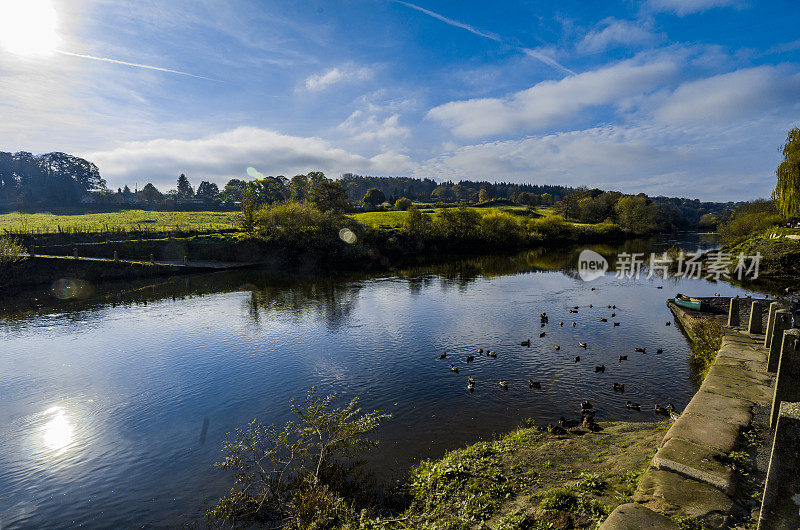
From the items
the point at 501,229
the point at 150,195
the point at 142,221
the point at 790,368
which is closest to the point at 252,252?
the point at 142,221

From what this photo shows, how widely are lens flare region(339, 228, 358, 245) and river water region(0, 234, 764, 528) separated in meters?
37.2

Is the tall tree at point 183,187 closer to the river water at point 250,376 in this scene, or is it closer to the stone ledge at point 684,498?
the river water at point 250,376

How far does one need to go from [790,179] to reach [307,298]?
219 feet

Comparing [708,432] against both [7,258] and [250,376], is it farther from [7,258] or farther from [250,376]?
[7,258]

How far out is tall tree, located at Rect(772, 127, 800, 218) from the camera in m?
51.3

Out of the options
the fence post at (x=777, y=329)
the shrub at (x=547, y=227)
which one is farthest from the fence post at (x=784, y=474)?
the shrub at (x=547, y=227)

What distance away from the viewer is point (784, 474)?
5.25 metres

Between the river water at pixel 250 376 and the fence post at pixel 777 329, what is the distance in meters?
4.22

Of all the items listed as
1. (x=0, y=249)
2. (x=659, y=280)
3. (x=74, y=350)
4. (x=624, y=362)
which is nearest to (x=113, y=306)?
(x=74, y=350)

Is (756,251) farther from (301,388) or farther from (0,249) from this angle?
(0,249)

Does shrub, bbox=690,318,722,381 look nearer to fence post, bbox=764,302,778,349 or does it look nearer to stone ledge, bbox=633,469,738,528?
fence post, bbox=764,302,778,349

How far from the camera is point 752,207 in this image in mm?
100188

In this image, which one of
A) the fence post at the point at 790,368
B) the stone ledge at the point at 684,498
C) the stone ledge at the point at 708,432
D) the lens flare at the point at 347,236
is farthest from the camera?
the lens flare at the point at 347,236

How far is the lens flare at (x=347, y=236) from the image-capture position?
8244cm
